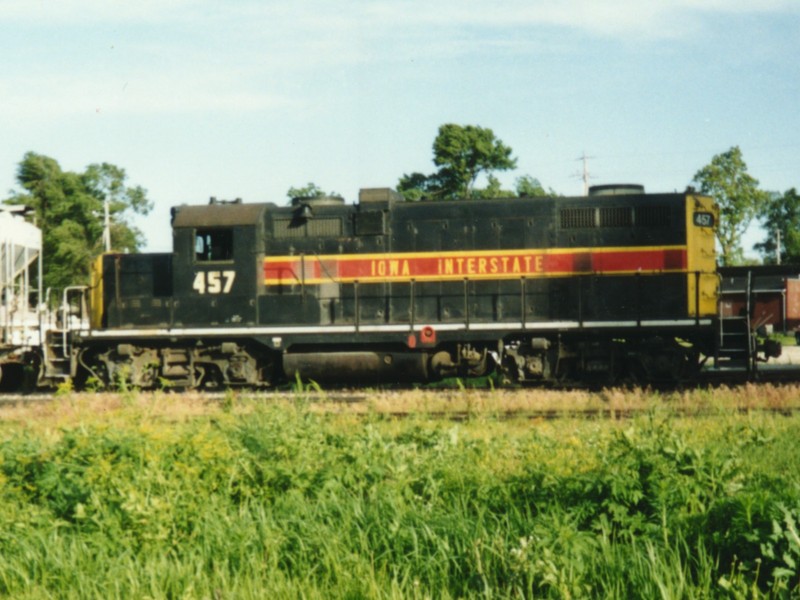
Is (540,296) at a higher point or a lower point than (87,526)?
higher

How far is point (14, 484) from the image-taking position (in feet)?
22.2

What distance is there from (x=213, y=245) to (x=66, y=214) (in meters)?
34.8

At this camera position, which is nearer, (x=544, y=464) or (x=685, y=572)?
(x=685, y=572)

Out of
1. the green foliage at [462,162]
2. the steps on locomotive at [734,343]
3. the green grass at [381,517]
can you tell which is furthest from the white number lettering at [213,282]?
the green foliage at [462,162]

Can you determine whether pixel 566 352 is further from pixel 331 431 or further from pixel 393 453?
pixel 393 453

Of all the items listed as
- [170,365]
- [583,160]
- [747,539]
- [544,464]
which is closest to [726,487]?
[747,539]

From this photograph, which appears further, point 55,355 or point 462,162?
point 462,162

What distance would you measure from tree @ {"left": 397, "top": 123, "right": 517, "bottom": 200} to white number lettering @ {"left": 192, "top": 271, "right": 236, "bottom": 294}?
30866mm

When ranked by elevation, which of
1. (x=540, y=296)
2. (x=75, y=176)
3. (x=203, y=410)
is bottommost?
(x=203, y=410)

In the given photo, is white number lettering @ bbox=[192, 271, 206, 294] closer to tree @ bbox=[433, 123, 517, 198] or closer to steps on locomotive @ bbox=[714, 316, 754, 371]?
steps on locomotive @ bbox=[714, 316, 754, 371]

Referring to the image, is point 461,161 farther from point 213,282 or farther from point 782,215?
point 782,215

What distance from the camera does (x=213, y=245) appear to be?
51.2 ft

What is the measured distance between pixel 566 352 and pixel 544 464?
818 centimetres

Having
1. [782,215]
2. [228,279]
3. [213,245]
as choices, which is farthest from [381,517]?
[782,215]
